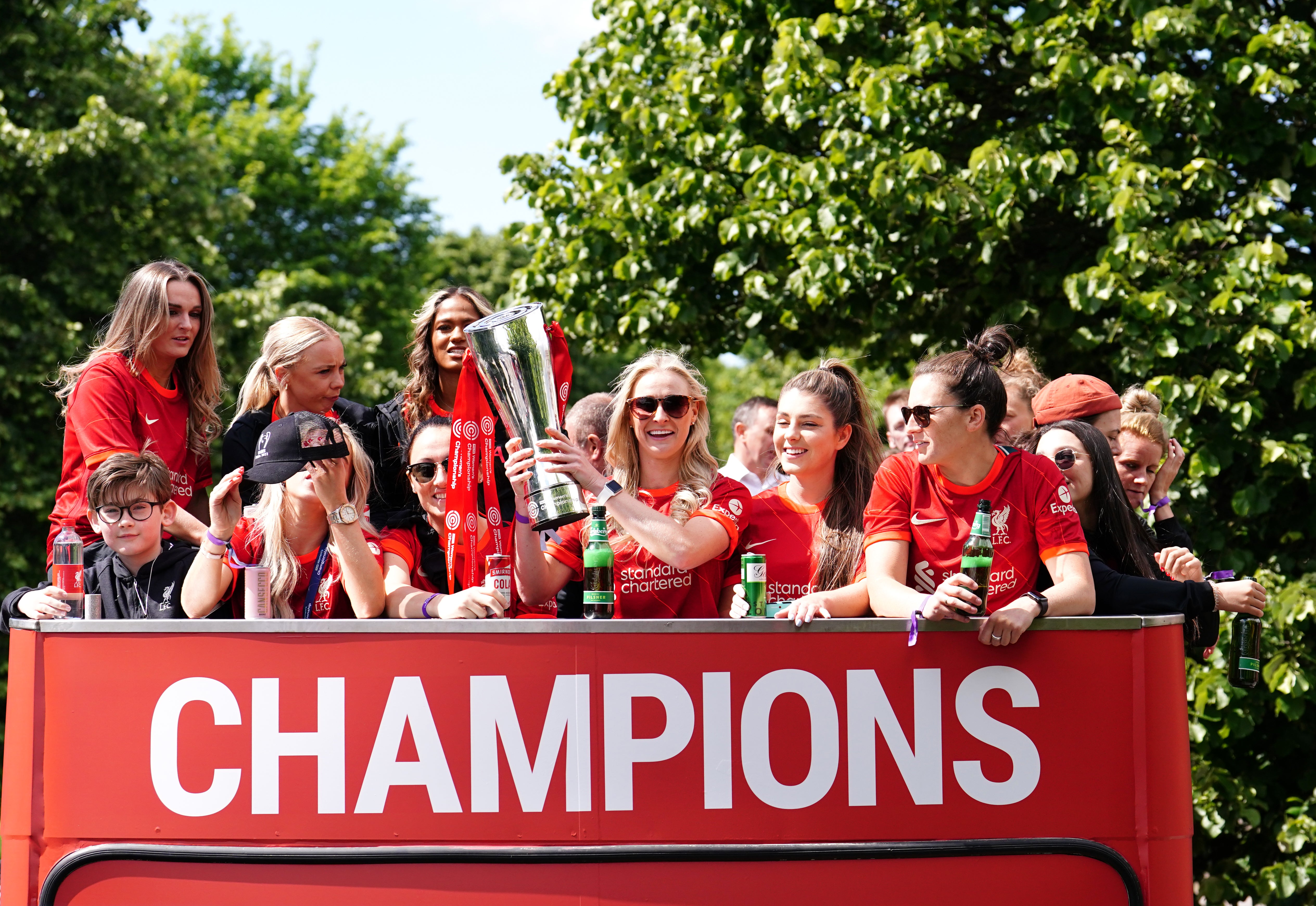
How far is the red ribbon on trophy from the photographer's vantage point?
12.3 ft

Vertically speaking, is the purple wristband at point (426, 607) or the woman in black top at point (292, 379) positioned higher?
the woman in black top at point (292, 379)

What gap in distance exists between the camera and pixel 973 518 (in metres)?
3.61

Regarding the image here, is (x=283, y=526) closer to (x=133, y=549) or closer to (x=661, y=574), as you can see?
(x=133, y=549)

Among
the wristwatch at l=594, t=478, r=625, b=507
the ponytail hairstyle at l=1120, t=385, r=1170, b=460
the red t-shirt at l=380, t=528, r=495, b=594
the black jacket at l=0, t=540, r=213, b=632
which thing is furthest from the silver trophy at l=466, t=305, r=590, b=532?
the ponytail hairstyle at l=1120, t=385, r=1170, b=460

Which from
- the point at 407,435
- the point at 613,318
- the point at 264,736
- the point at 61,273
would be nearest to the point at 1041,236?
the point at 613,318

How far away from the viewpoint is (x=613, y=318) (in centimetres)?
903

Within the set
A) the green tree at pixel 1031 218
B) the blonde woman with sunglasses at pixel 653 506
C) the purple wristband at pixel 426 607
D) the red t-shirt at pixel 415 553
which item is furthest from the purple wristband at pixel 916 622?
the green tree at pixel 1031 218

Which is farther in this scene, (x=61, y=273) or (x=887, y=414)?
(x=61, y=273)

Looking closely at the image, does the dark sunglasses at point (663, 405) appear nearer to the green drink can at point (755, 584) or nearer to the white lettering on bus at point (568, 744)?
the green drink can at point (755, 584)

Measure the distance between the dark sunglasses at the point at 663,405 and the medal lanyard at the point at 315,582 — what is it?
1039 millimetres

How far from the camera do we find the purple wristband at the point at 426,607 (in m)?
3.72

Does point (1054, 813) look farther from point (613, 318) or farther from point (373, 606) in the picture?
point (613, 318)

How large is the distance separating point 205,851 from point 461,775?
70cm

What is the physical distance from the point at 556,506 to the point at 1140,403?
2.96 m
